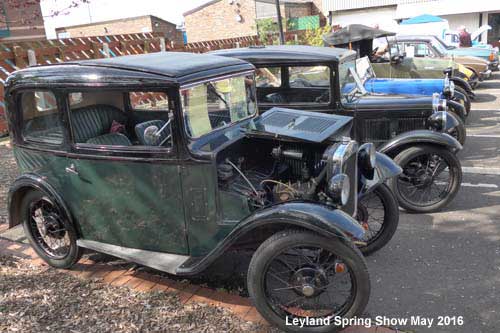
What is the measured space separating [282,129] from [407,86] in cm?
506

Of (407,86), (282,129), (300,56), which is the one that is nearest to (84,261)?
(282,129)

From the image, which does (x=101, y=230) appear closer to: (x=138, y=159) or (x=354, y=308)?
(x=138, y=159)

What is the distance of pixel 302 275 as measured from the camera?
2816 mm

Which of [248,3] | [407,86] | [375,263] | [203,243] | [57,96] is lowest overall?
[375,263]

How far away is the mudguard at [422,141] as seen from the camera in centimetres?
459

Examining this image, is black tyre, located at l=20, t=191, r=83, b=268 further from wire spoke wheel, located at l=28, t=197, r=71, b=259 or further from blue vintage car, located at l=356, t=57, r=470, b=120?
blue vintage car, located at l=356, t=57, r=470, b=120

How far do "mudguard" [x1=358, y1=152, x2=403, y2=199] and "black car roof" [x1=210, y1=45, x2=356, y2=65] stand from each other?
1766 millimetres

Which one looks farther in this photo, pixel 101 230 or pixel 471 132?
pixel 471 132

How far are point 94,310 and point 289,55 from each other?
364cm

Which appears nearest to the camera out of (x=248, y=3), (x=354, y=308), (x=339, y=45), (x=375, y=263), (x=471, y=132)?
(x=354, y=308)

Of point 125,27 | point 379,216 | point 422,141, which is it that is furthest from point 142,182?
point 125,27

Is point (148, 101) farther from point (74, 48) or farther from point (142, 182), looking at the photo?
point (74, 48)

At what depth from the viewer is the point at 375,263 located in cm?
373

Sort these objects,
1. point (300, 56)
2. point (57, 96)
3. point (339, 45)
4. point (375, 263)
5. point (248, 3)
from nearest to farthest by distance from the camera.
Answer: point (57, 96)
point (375, 263)
point (300, 56)
point (339, 45)
point (248, 3)
